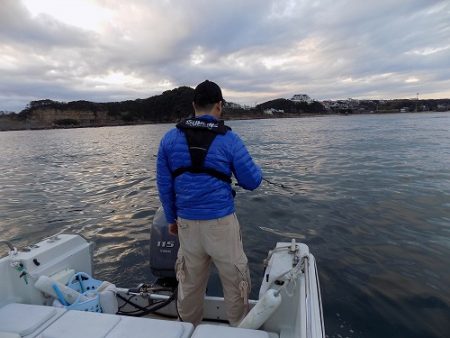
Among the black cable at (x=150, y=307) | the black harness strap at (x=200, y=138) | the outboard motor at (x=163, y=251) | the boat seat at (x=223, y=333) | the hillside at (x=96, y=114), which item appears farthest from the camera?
the hillside at (x=96, y=114)

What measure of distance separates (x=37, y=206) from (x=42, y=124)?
16292cm

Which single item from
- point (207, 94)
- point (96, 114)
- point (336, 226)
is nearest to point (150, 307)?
point (207, 94)

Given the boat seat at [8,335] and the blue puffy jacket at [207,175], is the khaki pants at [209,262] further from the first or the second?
the boat seat at [8,335]

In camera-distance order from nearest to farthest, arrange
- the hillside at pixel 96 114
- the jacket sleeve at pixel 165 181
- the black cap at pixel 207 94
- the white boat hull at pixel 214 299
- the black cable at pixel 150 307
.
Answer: the white boat hull at pixel 214 299, the black cap at pixel 207 94, the jacket sleeve at pixel 165 181, the black cable at pixel 150 307, the hillside at pixel 96 114

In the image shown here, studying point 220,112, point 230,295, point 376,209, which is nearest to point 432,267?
point 376,209

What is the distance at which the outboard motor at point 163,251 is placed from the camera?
14.2 feet

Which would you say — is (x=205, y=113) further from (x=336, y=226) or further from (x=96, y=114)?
(x=96, y=114)

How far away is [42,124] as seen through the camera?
15462 centimetres

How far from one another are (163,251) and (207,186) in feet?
5.84

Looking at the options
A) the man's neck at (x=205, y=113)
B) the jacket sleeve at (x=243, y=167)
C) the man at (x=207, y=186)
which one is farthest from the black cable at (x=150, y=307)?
the man's neck at (x=205, y=113)

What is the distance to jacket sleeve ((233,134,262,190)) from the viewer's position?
298 centimetres

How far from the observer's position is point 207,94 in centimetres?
301

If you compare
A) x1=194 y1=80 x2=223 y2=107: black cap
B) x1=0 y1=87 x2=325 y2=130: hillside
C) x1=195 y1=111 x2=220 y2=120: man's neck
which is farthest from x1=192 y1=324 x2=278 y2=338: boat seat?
x1=0 y1=87 x2=325 y2=130: hillside

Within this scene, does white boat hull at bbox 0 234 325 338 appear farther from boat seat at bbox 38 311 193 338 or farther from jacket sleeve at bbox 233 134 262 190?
jacket sleeve at bbox 233 134 262 190
